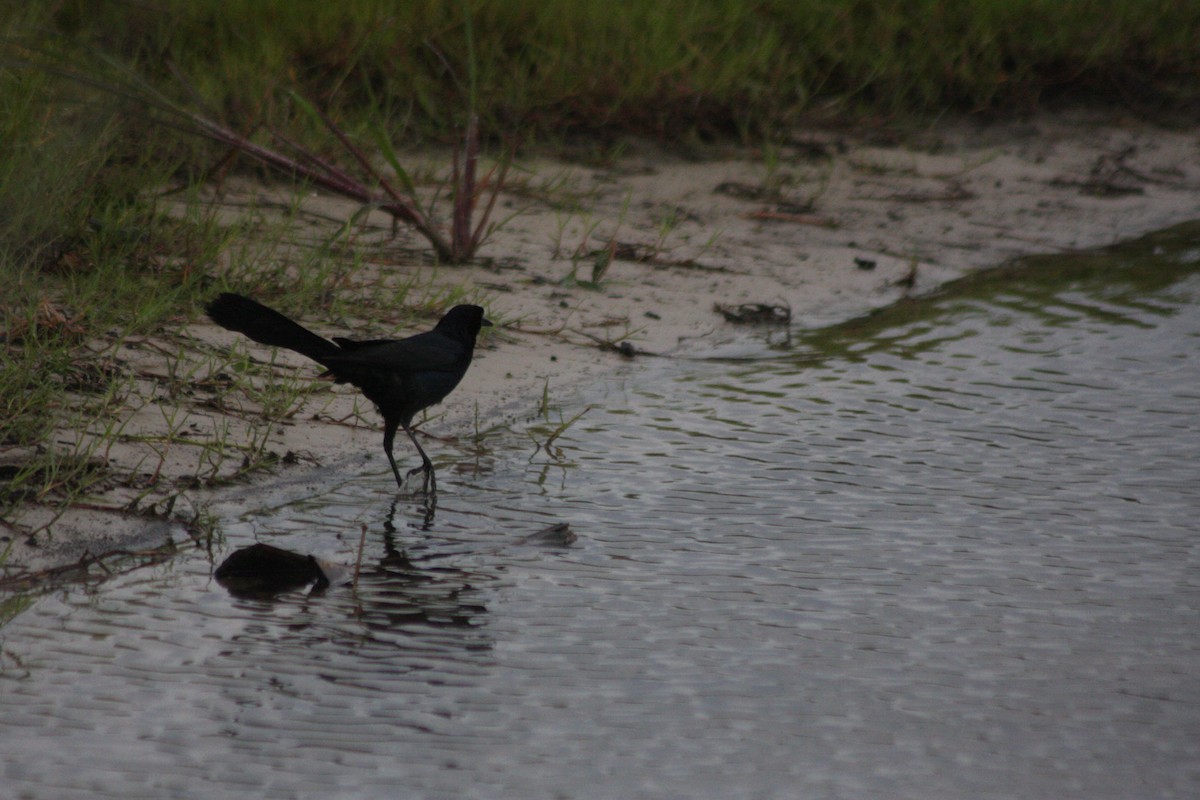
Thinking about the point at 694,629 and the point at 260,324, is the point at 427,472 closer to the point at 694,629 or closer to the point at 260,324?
the point at 260,324

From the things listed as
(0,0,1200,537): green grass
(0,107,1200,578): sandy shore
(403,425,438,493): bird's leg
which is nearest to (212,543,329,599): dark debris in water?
(0,107,1200,578): sandy shore

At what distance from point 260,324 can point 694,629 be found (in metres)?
1.54

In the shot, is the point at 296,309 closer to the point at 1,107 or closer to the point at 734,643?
the point at 1,107

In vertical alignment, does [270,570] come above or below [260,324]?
→ below

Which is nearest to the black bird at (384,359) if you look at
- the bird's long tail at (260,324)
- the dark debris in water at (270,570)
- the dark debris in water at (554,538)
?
the bird's long tail at (260,324)

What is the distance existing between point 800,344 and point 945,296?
1.06 m

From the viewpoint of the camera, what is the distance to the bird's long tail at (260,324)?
154 inches

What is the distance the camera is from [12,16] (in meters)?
5.25

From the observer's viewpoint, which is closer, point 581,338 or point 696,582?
point 696,582

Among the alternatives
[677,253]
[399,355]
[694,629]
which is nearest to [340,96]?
[677,253]

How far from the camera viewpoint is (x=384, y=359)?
4.04 m

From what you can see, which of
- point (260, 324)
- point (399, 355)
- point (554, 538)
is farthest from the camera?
point (399, 355)

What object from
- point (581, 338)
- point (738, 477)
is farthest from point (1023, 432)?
point (581, 338)

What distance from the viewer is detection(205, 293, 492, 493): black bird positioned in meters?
3.95
